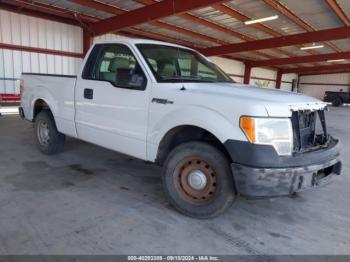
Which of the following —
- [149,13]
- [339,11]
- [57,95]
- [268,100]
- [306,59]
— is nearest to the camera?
[268,100]

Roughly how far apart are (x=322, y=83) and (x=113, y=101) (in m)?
39.9

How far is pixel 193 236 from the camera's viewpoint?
260 cm

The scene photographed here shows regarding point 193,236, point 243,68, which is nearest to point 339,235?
point 193,236

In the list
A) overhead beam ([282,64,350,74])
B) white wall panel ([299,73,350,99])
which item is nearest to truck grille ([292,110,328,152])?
overhead beam ([282,64,350,74])

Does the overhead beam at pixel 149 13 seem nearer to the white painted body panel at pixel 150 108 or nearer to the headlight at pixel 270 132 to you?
the white painted body panel at pixel 150 108

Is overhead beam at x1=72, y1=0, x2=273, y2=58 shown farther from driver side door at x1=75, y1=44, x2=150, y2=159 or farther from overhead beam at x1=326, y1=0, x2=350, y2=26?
driver side door at x1=75, y1=44, x2=150, y2=159

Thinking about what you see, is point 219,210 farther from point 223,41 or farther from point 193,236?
point 223,41

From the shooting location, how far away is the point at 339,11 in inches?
454

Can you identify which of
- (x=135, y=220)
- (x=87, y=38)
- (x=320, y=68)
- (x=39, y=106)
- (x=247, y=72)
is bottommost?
(x=135, y=220)

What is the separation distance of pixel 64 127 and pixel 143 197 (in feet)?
6.24

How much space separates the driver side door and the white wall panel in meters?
38.7

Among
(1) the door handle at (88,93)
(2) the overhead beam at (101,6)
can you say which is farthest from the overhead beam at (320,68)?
(1) the door handle at (88,93)

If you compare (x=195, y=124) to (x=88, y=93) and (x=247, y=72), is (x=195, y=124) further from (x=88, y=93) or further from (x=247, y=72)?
(x=247, y=72)

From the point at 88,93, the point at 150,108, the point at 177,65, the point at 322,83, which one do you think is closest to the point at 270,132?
the point at 150,108
